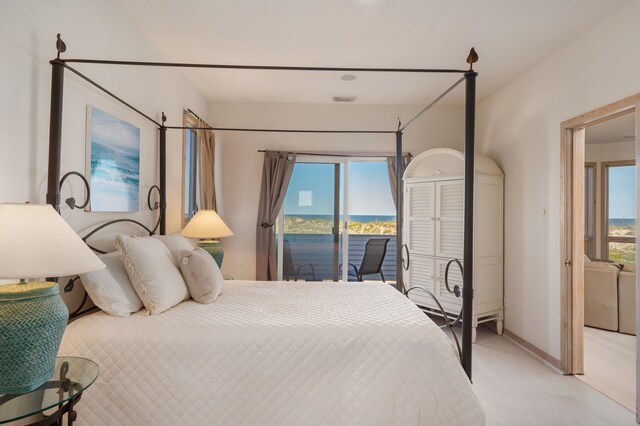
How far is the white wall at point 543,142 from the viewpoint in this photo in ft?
8.36

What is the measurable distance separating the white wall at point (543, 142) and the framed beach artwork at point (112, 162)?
3.17m

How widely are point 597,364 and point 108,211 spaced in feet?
13.6

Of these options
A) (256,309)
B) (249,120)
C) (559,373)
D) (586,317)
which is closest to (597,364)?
(559,373)

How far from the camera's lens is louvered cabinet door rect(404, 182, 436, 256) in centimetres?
401

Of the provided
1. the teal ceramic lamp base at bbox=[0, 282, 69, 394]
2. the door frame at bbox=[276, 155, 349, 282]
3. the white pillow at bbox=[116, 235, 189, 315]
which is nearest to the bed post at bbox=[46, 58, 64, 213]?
the white pillow at bbox=[116, 235, 189, 315]

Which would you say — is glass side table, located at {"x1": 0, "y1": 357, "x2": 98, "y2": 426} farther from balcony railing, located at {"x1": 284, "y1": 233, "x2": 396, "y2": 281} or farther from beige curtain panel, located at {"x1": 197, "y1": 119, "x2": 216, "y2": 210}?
balcony railing, located at {"x1": 284, "y1": 233, "x2": 396, "y2": 281}

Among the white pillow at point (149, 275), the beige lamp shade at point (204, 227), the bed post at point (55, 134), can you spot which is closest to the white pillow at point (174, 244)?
the white pillow at point (149, 275)

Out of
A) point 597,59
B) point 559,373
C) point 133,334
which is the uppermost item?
point 597,59

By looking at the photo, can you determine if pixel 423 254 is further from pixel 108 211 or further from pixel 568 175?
pixel 108 211

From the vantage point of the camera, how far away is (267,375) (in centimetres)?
166

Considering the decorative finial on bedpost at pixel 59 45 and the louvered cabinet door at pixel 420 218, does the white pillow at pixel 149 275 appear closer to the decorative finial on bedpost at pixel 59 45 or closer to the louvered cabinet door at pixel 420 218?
the decorative finial on bedpost at pixel 59 45

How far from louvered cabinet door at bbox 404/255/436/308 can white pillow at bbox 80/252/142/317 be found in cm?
302

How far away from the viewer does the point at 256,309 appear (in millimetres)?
2059

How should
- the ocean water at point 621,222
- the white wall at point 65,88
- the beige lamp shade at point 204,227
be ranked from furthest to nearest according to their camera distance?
the ocean water at point 621,222 < the beige lamp shade at point 204,227 < the white wall at point 65,88
